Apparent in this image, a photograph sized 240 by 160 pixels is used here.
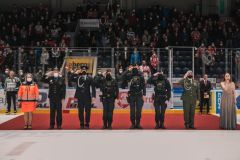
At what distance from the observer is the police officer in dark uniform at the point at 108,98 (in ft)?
54.3

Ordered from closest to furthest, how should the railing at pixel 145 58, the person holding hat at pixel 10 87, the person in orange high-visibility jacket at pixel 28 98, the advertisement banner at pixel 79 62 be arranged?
the person in orange high-visibility jacket at pixel 28 98 → the person holding hat at pixel 10 87 → the railing at pixel 145 58 → the advertisement banner at pixel 79 62

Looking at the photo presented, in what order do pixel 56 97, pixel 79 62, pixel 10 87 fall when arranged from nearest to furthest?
pixel 56 97, pixel 10 87, pixel 79 62

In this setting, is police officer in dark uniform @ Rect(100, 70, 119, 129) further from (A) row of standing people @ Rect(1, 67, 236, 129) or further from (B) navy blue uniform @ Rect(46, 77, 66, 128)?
(B) navy blue uniform @ Rect(46, 77, 66, 128)

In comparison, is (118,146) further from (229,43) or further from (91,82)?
(229,43)

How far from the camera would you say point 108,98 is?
1659cm

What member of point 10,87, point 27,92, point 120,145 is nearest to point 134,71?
point 27,92

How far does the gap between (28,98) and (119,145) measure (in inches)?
214

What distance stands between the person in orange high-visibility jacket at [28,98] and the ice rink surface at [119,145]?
1390 mm

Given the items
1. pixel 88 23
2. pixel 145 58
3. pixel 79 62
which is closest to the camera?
pixel 145 58

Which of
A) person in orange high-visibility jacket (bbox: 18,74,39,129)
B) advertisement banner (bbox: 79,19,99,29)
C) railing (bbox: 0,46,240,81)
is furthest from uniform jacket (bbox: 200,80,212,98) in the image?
advertisement banner (bbox: 79,19,99,29)

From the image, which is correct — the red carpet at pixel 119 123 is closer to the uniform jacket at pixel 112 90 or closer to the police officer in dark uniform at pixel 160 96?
the police officer in dark uniform at pixel 160 96

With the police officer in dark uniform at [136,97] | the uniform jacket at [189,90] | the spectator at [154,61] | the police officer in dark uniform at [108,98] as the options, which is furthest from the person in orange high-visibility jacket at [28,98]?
the spectator at [154,61]

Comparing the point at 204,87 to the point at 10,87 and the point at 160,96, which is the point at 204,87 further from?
the point at 10,87

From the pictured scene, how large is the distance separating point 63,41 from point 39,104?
5396 mm
